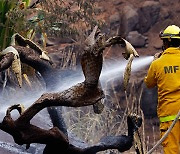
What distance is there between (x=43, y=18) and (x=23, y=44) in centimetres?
437

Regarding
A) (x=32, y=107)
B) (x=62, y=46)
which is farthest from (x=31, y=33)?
(x=62, y=46)

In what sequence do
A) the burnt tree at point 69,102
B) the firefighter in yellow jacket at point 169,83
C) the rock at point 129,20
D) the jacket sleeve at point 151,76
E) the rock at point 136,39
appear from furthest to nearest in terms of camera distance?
the rock at point 129,20
the rock at point 136,39
the jacket sleeve at point 151,76
the firefighter in yellow jacket at point 169,83
the burnt tree at point 69,102

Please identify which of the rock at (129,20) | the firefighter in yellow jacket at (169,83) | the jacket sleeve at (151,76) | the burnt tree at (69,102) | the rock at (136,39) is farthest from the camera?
the rock at (129,20)

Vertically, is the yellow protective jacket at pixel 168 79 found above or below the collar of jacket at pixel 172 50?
below

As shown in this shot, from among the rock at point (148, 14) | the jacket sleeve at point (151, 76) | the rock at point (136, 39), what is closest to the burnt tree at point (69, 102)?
the jacket sleeve at point (151, 76)

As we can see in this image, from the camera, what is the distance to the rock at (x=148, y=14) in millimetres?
15609

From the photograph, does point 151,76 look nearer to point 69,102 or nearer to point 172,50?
point 172,50

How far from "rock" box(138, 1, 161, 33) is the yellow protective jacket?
1068cm

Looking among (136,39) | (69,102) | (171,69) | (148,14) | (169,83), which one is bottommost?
(136,39)

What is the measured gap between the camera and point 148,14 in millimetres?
15781

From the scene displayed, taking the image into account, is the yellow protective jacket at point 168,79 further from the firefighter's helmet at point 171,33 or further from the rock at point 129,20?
the rock at point 129,20

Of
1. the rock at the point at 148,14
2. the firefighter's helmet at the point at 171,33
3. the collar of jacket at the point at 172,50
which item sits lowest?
the rock at the point at 148,14

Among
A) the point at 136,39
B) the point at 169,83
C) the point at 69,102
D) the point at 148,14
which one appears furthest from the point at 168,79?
the point at 148,14

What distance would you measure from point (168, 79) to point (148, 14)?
437 inches
